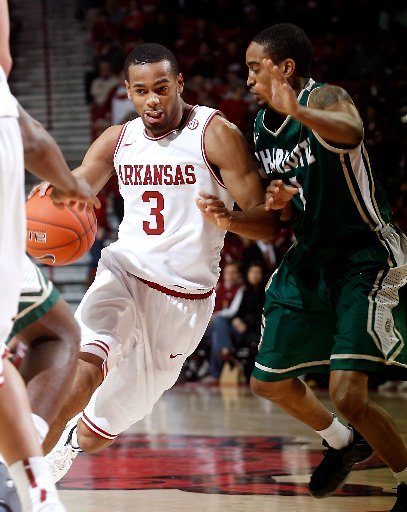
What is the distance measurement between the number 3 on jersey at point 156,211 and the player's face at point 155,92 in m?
0.32

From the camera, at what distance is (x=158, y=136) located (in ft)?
15.5

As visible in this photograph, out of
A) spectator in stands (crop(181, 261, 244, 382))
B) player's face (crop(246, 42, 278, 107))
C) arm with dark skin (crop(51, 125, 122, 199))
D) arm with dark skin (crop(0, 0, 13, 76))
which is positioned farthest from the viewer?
spectator in stands (crop(181, 261, 244, 382))

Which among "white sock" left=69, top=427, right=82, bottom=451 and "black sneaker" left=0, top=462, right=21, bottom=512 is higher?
"black sneaker" left=0, top=462, right=21, bottom=512

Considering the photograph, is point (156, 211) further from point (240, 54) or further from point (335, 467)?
point (240, 54)

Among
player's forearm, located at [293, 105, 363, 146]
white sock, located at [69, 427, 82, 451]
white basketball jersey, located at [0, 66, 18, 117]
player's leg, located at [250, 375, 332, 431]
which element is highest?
white basketball jersey, located at [0, 66, 18, 117]

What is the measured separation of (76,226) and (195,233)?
553 mm

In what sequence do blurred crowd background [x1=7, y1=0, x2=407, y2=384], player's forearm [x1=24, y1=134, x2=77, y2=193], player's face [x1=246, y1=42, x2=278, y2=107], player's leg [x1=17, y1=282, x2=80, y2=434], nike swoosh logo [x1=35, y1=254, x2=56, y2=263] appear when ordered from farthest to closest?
1. blurred crowd background [x1=7, y1=0, x2=407, y2=384]
2. nike swoosh logo [x1=35, y1=254, x2=56, y2=263]
3. player's face [x1=246, y1=42, x2=278, y2=107]
4. player's leg [x1=17, y1=282, x2=80, y2=434]
5. player's forearm [x1=24, y1=134, x2=77, y2=193]

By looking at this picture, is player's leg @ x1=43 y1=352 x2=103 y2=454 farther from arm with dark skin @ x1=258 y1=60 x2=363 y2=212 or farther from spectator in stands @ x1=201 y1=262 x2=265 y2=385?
spectator in stands @ x1=201 y1=262 x2=265 y2=385

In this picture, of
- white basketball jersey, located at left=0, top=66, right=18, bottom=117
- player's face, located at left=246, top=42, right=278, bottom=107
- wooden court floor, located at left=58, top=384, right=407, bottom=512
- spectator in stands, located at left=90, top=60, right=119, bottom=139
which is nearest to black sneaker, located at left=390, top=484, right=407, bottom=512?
wooden court floor, located at left=58, top=384, right=407, bottom=512

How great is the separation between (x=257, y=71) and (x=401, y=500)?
1989mm

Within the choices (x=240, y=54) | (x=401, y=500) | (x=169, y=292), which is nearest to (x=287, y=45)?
(x=169, y=292)

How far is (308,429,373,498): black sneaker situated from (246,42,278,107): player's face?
166 centimetres

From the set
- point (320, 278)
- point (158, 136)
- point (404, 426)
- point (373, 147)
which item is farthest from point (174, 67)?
point (373, 147)

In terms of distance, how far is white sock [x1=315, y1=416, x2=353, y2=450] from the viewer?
4672 mm
